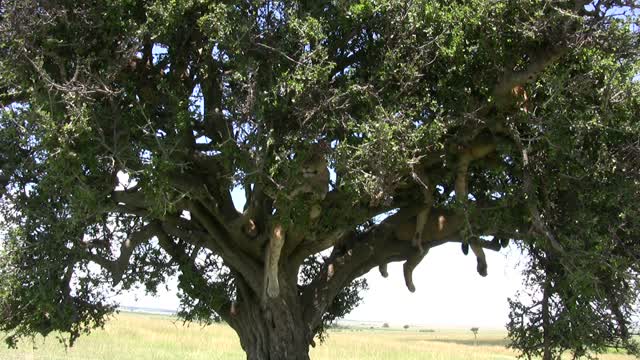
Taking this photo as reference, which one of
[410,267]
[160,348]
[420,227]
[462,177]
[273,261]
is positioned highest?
[462,177]

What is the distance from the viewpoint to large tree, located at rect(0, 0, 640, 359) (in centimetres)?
1090

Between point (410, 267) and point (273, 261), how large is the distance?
11.9 ft

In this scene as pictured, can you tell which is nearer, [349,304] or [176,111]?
[176,111]

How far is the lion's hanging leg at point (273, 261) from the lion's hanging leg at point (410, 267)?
320cm

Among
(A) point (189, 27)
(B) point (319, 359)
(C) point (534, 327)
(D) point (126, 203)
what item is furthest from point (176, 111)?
(B) point (319, 359)

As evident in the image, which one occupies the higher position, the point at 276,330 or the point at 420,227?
the point at 420,227

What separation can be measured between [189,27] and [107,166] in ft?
9.42

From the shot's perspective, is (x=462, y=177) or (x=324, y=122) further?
(x=462, y=177)

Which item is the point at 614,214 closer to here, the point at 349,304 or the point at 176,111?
the point at 176,111

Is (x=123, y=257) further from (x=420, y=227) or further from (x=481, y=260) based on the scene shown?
(x=481, y=260)

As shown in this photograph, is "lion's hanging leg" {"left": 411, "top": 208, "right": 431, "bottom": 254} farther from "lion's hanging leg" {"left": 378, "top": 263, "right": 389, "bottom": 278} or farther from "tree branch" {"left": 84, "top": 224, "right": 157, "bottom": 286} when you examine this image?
"tree branch" {"left": 84, "top": 224, "right": 157, "bottom": 286}

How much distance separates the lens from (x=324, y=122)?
37.2 ft

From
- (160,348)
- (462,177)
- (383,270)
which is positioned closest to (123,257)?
(383,270)

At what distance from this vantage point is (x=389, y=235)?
1642 centimetres
